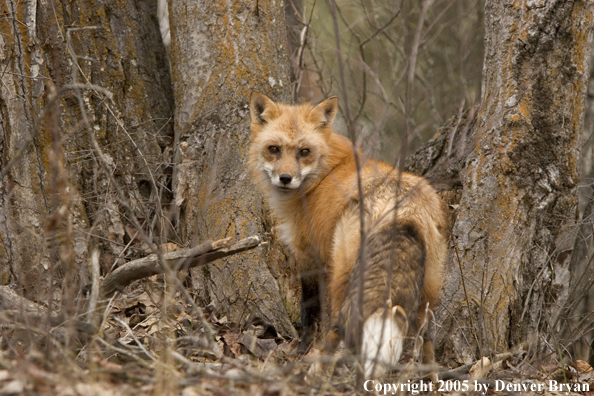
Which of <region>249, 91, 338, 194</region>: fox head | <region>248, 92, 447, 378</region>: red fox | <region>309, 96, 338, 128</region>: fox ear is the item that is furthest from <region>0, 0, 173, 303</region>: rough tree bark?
<region>309, 96, 338, 128</region>: fox ear

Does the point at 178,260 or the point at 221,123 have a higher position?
the point at 221,123

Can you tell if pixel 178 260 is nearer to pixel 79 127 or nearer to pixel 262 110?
pixel 262 110

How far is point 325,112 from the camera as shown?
6.29m

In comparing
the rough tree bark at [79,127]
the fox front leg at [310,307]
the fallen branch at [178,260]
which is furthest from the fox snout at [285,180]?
the fallen branch at [178,260]

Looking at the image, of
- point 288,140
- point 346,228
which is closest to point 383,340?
point 346,228

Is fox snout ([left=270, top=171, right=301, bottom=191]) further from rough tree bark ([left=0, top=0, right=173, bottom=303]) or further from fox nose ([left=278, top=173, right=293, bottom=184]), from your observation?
rough tree bark ([left=0, top=0, right=173, bottom=303])

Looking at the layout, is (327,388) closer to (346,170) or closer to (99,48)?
(346,170)

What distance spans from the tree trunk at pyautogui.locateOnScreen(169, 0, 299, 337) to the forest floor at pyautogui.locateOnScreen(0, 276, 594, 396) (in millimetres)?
652

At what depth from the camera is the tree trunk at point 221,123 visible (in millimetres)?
6285

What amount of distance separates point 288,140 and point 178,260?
2083mm

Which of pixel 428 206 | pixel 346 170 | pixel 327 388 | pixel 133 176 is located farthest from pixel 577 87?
pixel 133 176

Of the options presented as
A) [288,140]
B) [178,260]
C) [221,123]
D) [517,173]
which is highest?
[221,123]

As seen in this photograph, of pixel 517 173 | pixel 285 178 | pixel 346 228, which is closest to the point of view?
pixel 346 228

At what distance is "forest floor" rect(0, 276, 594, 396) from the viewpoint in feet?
10.6
